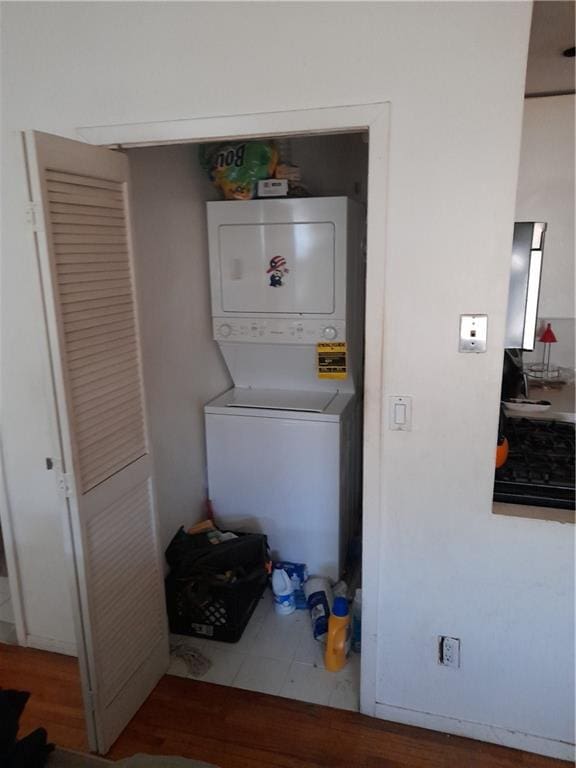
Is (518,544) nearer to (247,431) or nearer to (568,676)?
(568,676)

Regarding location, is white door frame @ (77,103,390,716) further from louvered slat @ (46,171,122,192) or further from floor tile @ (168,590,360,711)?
floor tile @ (168,590,360,711)

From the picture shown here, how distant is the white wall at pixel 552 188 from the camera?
2.13 m

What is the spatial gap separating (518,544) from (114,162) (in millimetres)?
1683

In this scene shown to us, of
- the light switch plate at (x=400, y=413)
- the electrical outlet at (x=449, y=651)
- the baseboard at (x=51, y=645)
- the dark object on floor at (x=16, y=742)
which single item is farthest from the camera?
the baseboard at (x=51, y=645)

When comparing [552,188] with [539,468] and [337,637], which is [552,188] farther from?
[337,637]

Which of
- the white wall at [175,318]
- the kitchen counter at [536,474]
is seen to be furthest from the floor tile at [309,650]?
the kitchen counter at [536,474]

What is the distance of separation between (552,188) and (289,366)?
1.40 m

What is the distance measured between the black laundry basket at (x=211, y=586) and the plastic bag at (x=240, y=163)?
1.60 metres

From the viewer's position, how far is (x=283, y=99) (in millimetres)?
1467

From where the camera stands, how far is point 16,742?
0.87m

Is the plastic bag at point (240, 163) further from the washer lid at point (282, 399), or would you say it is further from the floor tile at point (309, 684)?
the floor tile at point (309, 684)

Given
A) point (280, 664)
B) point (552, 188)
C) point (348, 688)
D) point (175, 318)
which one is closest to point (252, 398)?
point (175, 318)

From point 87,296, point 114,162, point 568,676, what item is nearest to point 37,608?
point 87,296

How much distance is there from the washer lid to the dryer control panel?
0.98ft
